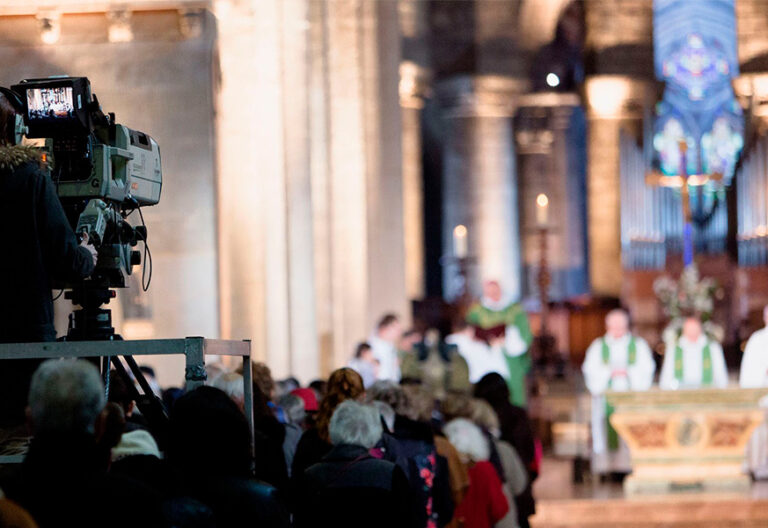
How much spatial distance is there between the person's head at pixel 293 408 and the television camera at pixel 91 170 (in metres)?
2.94

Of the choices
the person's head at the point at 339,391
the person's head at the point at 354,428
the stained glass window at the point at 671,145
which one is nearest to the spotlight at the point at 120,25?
the person's head at the point at 339,391

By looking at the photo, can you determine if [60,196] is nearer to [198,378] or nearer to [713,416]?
[198,378]

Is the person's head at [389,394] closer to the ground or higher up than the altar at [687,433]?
higher up

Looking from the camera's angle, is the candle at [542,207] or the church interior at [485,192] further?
the candle at [542,207]

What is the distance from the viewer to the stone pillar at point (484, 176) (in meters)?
25.5

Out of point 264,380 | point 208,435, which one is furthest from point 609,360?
point 208,435

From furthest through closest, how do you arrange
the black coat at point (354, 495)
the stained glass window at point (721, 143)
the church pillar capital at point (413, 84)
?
the stained glass window at point (721, 143) → the church pillar capital at point (413, 84) → the black coat at point (354, 495)

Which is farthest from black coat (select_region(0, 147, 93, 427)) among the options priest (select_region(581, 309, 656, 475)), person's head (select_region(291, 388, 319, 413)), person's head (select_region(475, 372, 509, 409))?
priest (select_region(581, 309, 656, 475))

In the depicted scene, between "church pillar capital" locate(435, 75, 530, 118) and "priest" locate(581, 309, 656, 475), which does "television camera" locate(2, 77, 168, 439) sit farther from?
"church pillar capital" locate(435, 75, 530, 118)

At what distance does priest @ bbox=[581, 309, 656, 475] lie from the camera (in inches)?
557

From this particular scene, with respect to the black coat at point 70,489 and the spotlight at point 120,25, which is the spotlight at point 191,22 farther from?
the black coat at point 70,489

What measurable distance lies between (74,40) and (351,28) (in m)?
9.21

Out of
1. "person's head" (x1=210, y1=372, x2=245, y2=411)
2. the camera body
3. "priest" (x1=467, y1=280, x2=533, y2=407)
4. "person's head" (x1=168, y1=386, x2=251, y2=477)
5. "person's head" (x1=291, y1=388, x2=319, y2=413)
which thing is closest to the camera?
"person's head" (x1=168, y1=386, x2=251, y2=477)

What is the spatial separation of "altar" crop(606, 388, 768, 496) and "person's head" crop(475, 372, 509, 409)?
3703 millimetres
